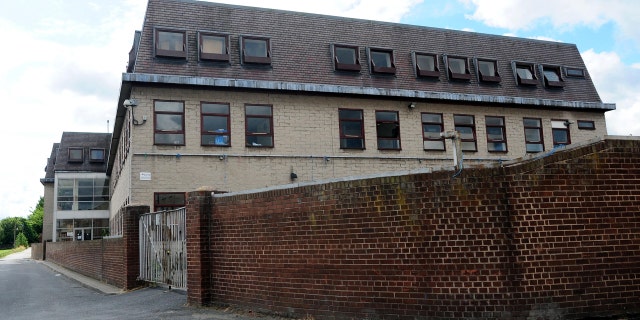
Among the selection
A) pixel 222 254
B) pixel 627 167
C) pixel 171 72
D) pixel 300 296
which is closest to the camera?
pixel 627 167

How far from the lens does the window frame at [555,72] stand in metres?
23.7

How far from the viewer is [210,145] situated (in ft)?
61.4

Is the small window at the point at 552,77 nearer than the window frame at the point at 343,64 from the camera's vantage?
No

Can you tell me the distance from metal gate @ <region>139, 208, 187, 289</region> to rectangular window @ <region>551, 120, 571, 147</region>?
17.0 metres

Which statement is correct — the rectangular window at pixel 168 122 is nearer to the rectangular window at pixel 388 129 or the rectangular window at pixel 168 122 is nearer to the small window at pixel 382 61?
the rectangular window at pixel 388 129

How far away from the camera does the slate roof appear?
18953 millimetres

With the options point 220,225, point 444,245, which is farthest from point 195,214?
point 444,245

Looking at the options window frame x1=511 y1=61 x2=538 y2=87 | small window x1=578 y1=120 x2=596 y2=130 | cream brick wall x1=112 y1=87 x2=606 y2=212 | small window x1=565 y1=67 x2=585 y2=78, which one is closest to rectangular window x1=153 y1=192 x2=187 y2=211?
cream brick wall x1=112 y1=87 x2=606 y2=212

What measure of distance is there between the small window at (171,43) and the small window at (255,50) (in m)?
2.08

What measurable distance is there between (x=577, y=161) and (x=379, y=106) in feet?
44.3

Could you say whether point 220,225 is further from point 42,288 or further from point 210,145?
point 42,288

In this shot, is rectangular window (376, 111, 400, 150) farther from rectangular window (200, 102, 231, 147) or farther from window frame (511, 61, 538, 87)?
window frame (511, 61, 538, 87)

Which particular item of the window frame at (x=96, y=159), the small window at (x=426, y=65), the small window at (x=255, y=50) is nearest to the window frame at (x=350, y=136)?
the small window at (x=426, y=65)

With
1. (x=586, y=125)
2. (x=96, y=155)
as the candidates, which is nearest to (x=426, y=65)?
(x=586, y=125)
